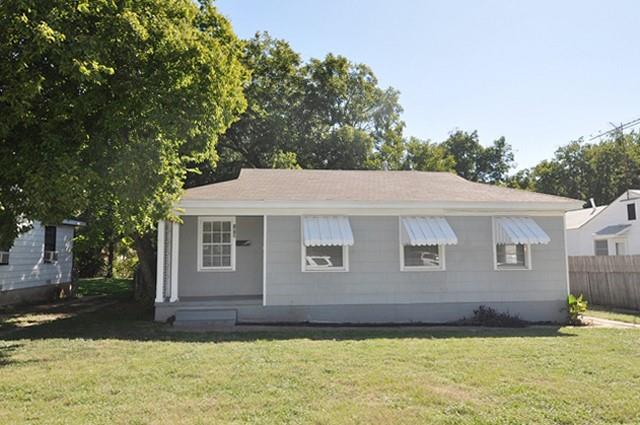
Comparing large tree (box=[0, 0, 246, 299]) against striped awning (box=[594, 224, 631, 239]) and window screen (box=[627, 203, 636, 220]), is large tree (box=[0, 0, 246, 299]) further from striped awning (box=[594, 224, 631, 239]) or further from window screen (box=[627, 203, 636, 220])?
window screen (box=[627, 203, 636, 220])

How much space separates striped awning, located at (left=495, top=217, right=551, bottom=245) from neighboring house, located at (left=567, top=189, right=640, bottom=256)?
16.0 metres

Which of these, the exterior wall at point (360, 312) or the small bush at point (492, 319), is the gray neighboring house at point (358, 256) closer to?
the exterior wall at point (360, 312)

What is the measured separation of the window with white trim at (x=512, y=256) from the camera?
481 inches

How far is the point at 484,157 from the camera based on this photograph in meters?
43.2

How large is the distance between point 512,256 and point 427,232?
9.08 ft

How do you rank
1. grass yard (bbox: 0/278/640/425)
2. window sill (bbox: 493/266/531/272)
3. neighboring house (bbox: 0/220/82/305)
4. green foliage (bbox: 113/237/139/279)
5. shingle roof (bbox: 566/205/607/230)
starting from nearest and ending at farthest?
grass yard (bbox: 0/278/640/425)
window sill (bbox: 493/266/531/272)
neighboring house (bbox: 0/220/82/305)
shingle roof (bbox: 566/205/607/230)
green foliage (bbox: 113/237/139/279)

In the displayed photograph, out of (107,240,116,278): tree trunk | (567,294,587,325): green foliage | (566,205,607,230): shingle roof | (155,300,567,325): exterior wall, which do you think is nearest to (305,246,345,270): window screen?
(155,300,567,325): exterior wall

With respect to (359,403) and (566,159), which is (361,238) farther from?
(566,159)

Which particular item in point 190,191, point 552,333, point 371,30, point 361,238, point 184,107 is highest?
point 371,30

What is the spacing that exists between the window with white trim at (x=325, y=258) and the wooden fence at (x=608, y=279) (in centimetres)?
1044

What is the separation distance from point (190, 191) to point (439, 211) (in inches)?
263

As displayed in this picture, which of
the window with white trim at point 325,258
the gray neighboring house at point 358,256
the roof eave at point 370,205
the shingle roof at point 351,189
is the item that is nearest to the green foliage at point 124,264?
the shingle roof at point 351,189

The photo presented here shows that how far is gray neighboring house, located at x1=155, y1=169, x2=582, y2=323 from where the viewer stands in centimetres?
1142

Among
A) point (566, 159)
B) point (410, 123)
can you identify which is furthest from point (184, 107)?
point (566, 159)
